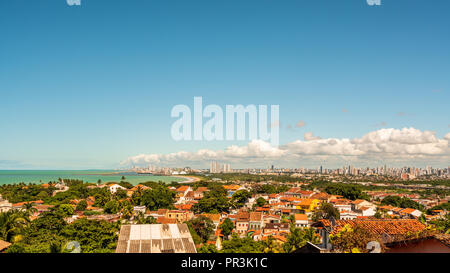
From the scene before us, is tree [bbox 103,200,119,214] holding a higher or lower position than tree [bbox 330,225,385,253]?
lower

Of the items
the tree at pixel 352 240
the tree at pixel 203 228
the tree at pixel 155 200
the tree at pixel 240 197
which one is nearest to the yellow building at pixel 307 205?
the tree at pixel 240 197

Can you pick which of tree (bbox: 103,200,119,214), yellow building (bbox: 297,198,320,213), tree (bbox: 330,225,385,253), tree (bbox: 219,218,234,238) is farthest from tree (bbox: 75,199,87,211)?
tree (bbox: 330,225,385,253)

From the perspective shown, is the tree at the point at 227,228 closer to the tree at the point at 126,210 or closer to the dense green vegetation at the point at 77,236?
the dense green vegetation at the point at 77,236

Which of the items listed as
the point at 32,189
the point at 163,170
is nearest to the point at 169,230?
the point at 32,189

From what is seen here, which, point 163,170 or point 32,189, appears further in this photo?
point 163,170

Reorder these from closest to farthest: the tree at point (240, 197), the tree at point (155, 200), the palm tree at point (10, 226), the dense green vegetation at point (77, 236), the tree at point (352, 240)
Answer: the tree at point (352, 240) < the dense green vegetation at point (77, 236) < the palm tree at point (10, 226) < the tree at point (155, 200) < the tree at point (240, 197)

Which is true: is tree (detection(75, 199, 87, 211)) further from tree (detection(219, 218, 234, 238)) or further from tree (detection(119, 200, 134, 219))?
tree (detection(219, 218, 234, 238))

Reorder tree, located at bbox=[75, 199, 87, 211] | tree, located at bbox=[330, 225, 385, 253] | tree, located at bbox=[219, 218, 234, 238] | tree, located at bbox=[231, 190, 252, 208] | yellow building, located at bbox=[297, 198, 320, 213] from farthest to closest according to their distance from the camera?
tree, located at bbox=[231, 190, 252, 208]
yellow building, located at bbox=[297, 198, 320, 213]
tree, located at bbox=[75, 199, 87, 211]
tree, located at bbox=[219, 218, 234, 238]
tree, located at bbox=[330, 225, 385, 253]
